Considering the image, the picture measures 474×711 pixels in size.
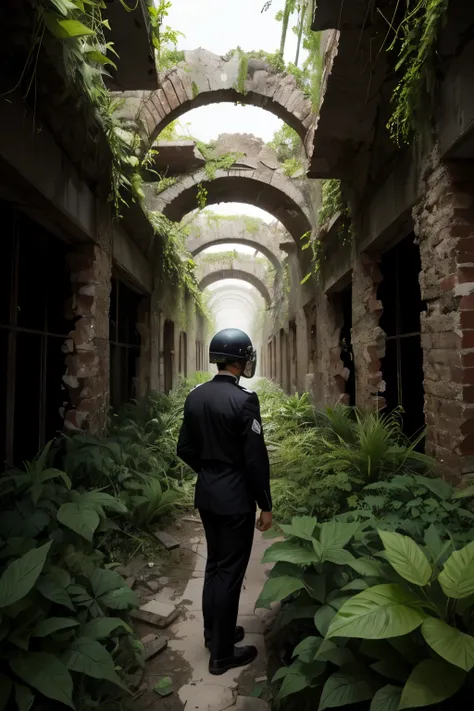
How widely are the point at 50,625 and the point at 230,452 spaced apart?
118 cm

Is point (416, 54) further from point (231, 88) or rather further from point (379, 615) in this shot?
point (231, 88)

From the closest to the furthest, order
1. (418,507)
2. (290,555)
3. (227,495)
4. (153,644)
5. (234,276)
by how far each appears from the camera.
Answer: (290,555) → (227,495) → (153,644) → (418,507) → (234,276)

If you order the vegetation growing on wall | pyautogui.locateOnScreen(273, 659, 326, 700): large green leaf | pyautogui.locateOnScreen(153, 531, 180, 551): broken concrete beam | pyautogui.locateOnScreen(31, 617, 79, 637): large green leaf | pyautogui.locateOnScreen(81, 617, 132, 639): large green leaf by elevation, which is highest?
the vegetation growing on wall

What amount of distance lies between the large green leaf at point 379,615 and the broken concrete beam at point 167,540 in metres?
2.55

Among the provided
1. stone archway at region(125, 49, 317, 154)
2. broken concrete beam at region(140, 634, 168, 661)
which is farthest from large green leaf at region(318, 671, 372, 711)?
stone archway at region(125, 49, 317, 154)

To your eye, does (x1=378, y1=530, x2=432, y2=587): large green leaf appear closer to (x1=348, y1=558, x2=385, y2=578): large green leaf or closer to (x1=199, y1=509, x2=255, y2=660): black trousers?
(x1=348, y1=558, x2=385, y2=578): large green leaf

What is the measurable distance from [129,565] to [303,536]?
6.11ft

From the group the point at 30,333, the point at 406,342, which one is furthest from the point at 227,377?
the point at 406,342

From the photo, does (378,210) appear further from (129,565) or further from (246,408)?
(129,565)

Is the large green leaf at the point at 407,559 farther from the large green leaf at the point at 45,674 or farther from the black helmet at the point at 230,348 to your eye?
the large green leaf at the point at 45,674

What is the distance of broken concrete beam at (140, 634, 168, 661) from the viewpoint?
8.26 feet

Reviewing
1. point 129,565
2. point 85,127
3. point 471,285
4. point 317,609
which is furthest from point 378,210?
point 129,565

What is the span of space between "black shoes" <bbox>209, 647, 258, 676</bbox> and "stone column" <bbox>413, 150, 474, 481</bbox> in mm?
1836

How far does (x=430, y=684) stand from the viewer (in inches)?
60.5
